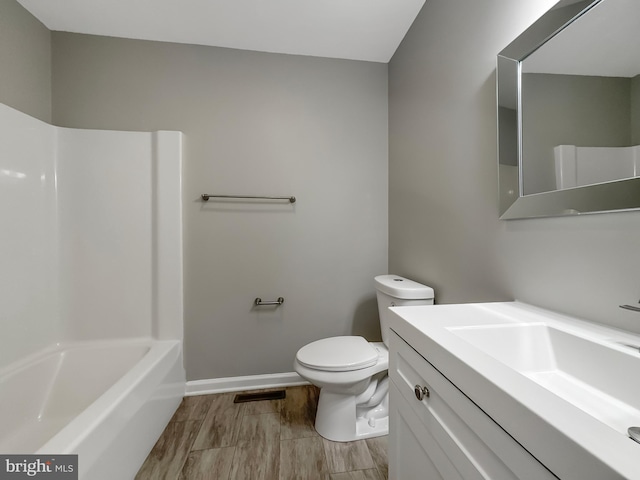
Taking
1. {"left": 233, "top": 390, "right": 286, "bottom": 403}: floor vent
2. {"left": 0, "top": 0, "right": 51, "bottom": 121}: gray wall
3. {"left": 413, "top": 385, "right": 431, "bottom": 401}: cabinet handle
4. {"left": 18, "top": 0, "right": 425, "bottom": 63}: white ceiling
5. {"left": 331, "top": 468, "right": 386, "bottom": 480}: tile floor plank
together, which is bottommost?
{"left": 331, "top": 468, "right": 386, "bottom": 480}: tile floor plank

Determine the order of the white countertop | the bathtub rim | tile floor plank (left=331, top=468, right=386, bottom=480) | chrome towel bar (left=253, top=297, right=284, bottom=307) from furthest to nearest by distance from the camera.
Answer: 1. chrome towel bar (left=253, top=297, right=284, bottom=307)
2. tile floor plank (left=331, top=468, right=386, bottom=480)
3. the bathtub rim
4. the white countertop

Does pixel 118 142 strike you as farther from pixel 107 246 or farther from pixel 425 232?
pixel 425 232

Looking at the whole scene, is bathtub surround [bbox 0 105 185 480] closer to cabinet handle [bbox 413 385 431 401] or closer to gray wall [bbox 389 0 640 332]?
cabinet handle [bbox 413 385 431 401]

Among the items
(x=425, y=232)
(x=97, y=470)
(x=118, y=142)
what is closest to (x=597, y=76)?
(x=425, y=232)

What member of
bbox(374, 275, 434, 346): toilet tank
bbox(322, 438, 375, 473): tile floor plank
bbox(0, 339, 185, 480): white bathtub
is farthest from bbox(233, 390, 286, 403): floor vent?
bbox(374, 275, 434, 346): toilet tank

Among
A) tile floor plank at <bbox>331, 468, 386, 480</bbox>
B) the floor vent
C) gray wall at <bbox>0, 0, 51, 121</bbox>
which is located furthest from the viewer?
the floor vent

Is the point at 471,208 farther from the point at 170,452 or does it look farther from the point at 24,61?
the point at 24,61

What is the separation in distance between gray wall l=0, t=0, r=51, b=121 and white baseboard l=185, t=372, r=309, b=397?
197 centimetres

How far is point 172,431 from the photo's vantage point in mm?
1502

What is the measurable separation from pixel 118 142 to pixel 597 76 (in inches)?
90.6

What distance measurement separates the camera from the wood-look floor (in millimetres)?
1237

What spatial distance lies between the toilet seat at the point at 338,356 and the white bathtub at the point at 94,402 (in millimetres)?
781

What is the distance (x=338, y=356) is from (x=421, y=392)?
0.75 m

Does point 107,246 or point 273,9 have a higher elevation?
point 273,9
